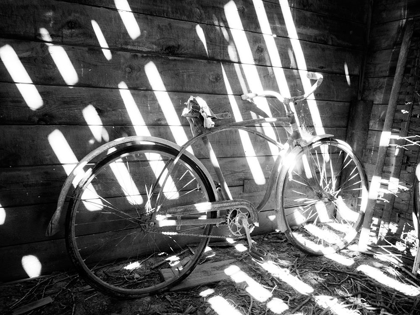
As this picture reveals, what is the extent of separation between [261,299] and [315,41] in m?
2.17

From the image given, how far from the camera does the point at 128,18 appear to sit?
1.98 metres

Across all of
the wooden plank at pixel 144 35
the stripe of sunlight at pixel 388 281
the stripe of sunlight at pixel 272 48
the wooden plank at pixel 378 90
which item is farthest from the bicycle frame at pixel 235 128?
the wooden plank at pixel 378 90

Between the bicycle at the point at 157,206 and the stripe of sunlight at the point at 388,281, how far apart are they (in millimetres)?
287

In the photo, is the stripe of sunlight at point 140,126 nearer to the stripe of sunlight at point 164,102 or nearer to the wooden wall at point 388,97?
the stripe of sunlight at point 164,102

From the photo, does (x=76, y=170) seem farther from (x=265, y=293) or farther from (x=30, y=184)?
(x=265, y=293)

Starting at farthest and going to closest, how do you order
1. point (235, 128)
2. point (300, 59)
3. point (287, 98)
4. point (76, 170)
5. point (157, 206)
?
point (300, 59) < point (287, 98) < point (235, 128) < point (157, 206) < point (76, 170)

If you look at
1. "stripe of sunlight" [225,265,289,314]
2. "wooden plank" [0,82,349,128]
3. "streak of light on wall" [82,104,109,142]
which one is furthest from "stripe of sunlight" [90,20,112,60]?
"stripe of sunlight" [225,265,289,314]

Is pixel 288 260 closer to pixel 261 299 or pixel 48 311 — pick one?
pixel 261 299

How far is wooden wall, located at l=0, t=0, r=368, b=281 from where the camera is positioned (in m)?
1.82

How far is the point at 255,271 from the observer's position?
2.21 meters

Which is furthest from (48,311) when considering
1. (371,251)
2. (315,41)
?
(315,41)

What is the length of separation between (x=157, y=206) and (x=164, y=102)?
0.79 m

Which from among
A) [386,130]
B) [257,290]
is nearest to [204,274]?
[257,290]

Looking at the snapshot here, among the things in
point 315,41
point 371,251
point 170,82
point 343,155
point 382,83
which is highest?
point 315,41
